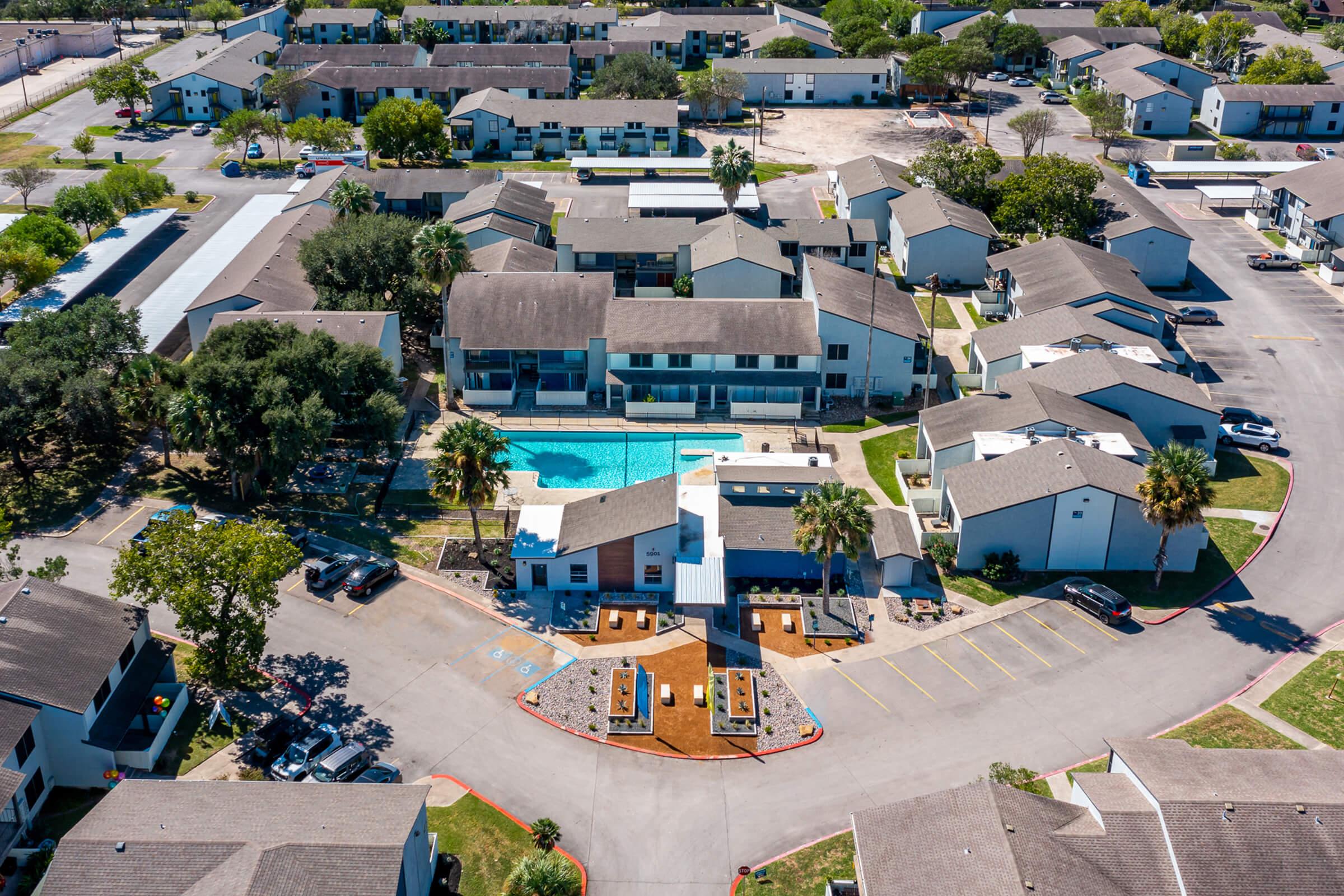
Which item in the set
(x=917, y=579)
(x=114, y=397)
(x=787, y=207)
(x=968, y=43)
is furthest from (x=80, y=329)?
(x=968, y=43)

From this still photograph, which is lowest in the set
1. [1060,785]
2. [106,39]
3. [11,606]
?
[1060,785]

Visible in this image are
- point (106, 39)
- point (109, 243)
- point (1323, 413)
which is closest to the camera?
point (1323, 413)

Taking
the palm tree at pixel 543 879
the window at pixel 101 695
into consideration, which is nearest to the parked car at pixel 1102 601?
the palm tree at pixel 543 879

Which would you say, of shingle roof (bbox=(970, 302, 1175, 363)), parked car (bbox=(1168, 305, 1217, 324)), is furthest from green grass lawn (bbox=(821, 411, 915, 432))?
parked car (bbox=(1168, 305, 1217, 324))

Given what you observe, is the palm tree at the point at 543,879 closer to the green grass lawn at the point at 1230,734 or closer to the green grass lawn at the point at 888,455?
the green grass lawn at the point at 1230,734

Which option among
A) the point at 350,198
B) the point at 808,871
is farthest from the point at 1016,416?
the point at 350,198

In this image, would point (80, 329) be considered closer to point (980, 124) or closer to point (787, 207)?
point (787, 207)

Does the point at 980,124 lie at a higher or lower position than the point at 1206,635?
higher
